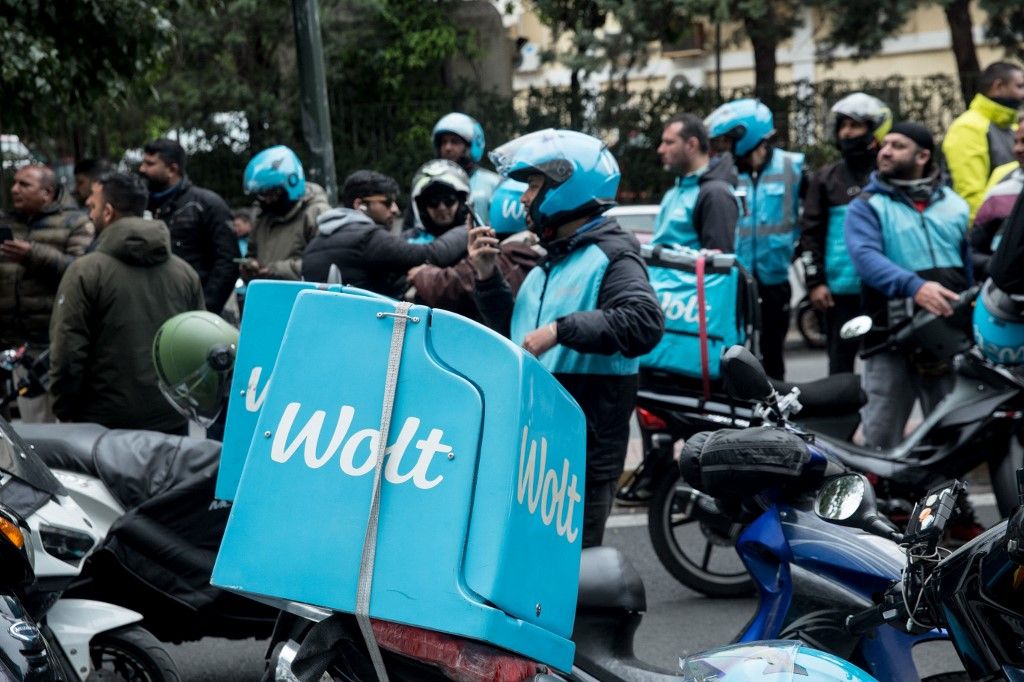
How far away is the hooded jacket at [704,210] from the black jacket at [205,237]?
8.05 ft

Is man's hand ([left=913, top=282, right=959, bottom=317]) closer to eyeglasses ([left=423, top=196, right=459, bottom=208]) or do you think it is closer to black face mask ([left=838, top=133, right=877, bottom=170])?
black face mask ([left=838, top=133, right=877, bottom=170])

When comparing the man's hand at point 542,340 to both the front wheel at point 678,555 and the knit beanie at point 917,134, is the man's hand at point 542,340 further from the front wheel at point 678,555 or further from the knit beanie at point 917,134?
the knit beanie at point 917,134

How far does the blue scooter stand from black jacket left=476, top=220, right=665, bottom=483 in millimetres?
553

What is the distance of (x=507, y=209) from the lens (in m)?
6.24

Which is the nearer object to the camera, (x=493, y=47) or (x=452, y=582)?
(x=452, y=582)

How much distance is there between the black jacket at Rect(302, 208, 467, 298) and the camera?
5840mm

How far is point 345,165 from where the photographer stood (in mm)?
17672

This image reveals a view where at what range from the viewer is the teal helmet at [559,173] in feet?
14.1

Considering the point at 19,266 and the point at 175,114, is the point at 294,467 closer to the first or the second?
the point at 19,266

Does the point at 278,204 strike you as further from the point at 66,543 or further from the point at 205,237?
the point at 66,543

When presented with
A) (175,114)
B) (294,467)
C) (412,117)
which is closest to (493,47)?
(412,117)

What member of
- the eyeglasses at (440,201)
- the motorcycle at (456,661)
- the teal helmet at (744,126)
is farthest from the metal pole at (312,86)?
the motorcycle at (456,661)

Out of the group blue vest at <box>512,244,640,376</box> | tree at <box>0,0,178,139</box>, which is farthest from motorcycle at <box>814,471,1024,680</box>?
tree at <box>0,0,178,139</box>

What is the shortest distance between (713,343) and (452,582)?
131 inches
